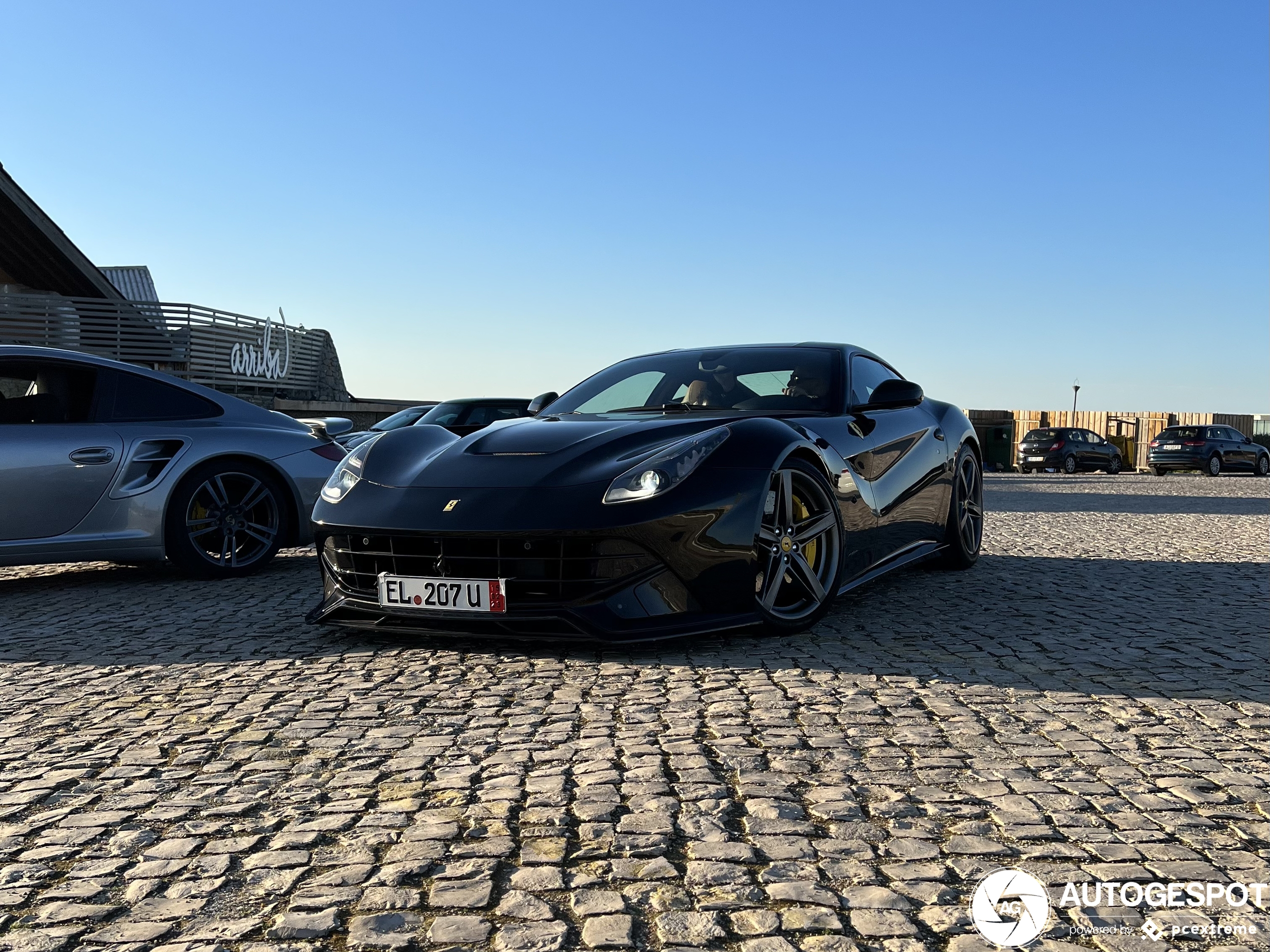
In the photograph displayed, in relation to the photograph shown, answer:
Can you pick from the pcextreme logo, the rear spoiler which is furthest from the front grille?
the rear spoiler

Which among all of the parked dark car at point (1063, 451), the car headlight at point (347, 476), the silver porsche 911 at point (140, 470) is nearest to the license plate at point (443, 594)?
the car headlight at point (347, 476)

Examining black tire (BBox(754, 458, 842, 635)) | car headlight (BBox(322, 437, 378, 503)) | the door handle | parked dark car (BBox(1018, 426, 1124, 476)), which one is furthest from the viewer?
parked dark car (BBox(1018, 426, 1124, 476))

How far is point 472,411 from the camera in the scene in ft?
44.2

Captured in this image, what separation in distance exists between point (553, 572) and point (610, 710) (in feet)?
2.50

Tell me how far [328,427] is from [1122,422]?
40.5m

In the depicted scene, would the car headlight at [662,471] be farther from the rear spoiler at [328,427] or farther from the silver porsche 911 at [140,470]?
the rear spoiler at [328,427]

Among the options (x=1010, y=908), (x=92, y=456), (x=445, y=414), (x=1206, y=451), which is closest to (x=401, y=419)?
(x=445, y=414)

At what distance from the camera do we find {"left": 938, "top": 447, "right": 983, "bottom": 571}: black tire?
685 centimetres

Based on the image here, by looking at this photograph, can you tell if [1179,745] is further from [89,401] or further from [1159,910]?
[89,401]

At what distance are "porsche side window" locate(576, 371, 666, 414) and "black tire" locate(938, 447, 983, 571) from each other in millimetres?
2027

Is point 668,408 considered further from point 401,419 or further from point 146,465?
point 401,419

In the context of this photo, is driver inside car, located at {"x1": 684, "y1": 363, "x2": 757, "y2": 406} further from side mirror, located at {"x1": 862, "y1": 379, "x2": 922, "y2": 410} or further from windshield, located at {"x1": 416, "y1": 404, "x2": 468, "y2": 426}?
windshield, located at {"x1": 416, "y1": 404, "x2": 468, "y2": 426}

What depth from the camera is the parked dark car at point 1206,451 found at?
99.5ft

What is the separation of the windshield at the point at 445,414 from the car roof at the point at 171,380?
5.47 m
